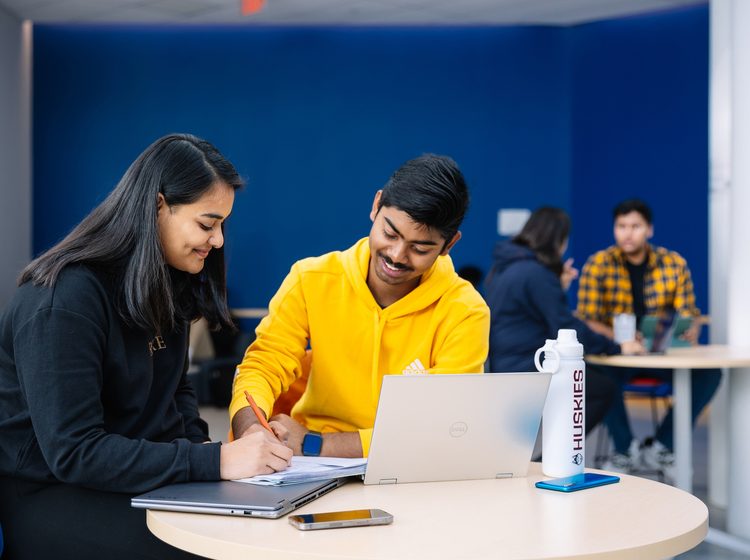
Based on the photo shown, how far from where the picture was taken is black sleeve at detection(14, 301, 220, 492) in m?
1.51

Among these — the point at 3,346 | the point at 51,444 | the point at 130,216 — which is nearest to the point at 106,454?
the point at 51,444

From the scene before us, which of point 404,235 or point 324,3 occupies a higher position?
point 324,3

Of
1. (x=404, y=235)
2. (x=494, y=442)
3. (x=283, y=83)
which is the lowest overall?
(x=494, y=442)

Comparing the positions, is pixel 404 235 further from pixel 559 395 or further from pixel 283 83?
pixel 283 83

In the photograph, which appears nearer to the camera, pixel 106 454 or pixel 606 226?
pixel 106 454

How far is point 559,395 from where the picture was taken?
1.67 m

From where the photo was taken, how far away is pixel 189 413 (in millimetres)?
2037

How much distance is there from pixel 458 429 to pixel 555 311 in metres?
2.54

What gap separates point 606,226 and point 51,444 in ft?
23.7

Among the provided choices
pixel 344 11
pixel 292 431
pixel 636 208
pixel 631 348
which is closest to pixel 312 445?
pixel 292 431

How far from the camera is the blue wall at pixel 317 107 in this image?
8.05 m

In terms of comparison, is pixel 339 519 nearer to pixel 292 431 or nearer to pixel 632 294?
pixel 292 431

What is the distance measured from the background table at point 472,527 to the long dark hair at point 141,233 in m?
0.41

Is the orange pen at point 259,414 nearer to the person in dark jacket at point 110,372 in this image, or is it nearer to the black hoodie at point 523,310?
the person in dark jacket at point 110,372
